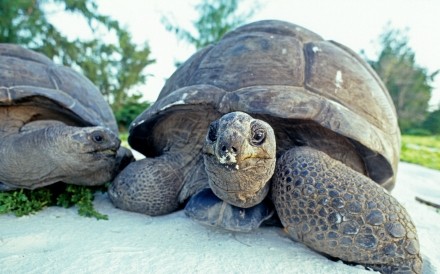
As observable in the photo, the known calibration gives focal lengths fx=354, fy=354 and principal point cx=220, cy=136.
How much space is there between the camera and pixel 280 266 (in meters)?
1.70

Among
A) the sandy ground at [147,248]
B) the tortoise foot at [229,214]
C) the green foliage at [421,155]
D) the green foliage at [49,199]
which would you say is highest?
the tortoise foot at [229,214]

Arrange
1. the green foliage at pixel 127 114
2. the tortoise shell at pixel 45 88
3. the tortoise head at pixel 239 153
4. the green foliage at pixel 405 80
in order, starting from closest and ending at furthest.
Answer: the tortoise head at pixel 239 153, the tortoise shell at pixel 45 88, the green foliage at pixel 127 114, the green foliage at pixel 405 80

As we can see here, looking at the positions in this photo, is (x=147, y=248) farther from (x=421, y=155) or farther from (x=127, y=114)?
(x=127, y=114)

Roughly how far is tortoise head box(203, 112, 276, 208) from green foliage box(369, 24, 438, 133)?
31.2 meters

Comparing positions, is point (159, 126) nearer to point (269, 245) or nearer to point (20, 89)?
point (20, 89)

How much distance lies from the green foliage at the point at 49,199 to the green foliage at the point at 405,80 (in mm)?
30936

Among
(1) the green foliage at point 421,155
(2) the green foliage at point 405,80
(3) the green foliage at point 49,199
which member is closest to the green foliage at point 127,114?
(1) the green foliage at point 421,155

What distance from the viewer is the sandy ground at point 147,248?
165cm

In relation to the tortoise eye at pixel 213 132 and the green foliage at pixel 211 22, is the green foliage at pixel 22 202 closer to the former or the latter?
the tortoise eye at pixel 213 132

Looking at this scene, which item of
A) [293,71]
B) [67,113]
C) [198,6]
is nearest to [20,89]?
[67,113]

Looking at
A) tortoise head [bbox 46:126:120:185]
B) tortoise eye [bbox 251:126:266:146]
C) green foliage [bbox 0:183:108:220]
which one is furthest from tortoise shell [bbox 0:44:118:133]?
tortoise eye [bbox 251:126:266:146]

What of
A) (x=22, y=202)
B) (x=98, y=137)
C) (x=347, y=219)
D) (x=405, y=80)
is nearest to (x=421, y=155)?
(x=347, y=219)

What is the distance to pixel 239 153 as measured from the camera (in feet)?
4.90

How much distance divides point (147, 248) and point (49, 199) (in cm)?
120
